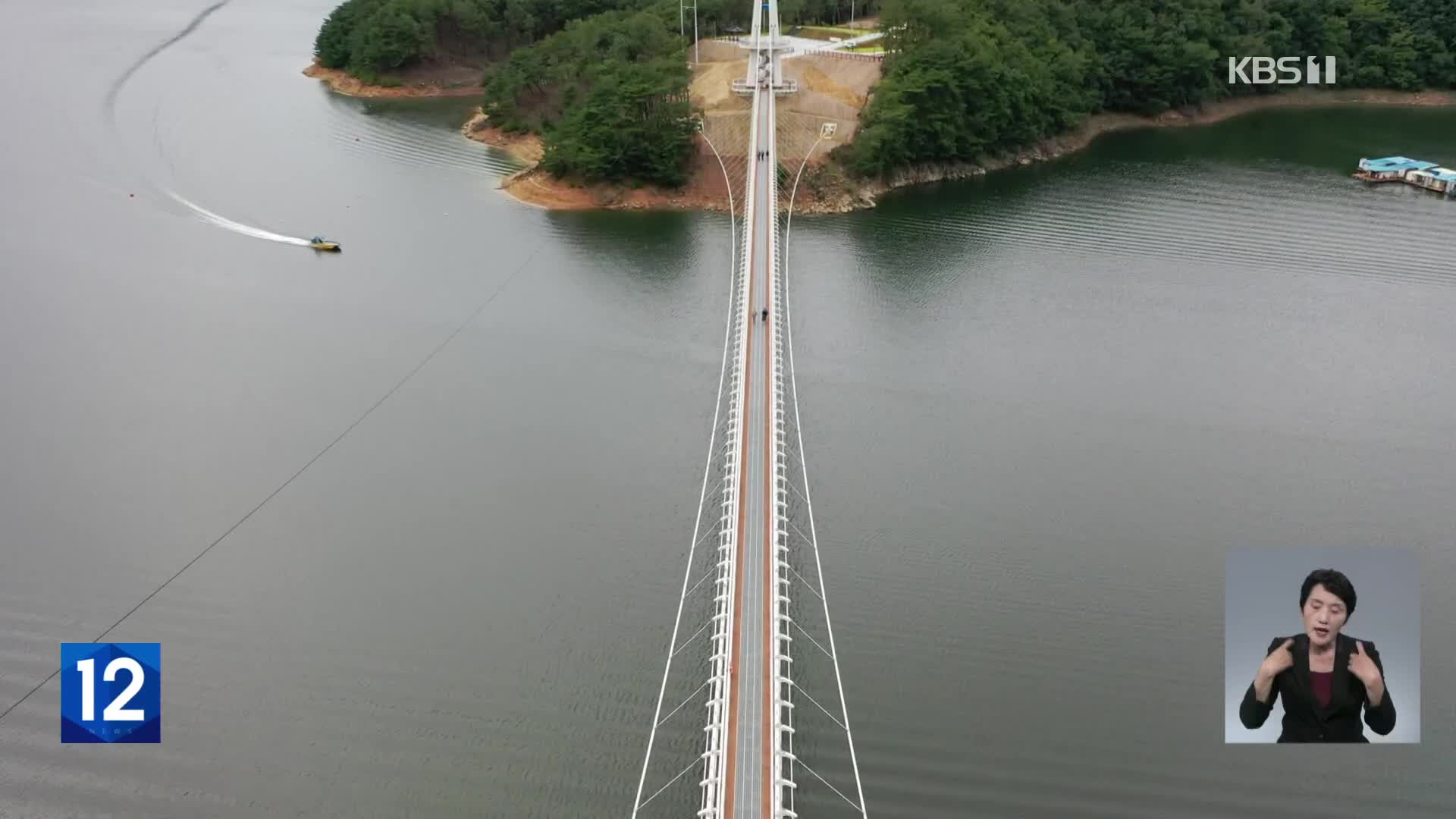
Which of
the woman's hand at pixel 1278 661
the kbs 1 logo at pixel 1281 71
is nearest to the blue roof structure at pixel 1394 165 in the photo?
the kbs 1 logo at pixel 1281 71

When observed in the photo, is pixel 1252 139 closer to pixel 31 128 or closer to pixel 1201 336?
pixel 1201 336

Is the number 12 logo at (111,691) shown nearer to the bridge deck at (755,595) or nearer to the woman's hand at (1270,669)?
the bridge deck at (755,595)

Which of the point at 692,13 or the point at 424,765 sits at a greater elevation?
the point at 692,13

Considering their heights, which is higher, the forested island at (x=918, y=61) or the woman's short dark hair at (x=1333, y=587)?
the forested island at (x=918, y=61)

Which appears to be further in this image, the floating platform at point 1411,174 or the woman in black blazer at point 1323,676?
the floating platform at point 1411,174

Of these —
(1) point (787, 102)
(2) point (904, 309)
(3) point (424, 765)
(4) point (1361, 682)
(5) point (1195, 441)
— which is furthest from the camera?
(1) point (787, 102)

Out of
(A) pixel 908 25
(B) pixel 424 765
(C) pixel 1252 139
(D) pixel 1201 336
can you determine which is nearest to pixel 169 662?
(B) pixel 424 765

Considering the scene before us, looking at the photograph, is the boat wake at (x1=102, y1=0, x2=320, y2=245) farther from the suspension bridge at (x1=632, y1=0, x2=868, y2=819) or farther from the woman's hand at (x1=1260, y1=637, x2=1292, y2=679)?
the woman's hand at (x1=1260, y1=637, x2=1292, y2=679)
